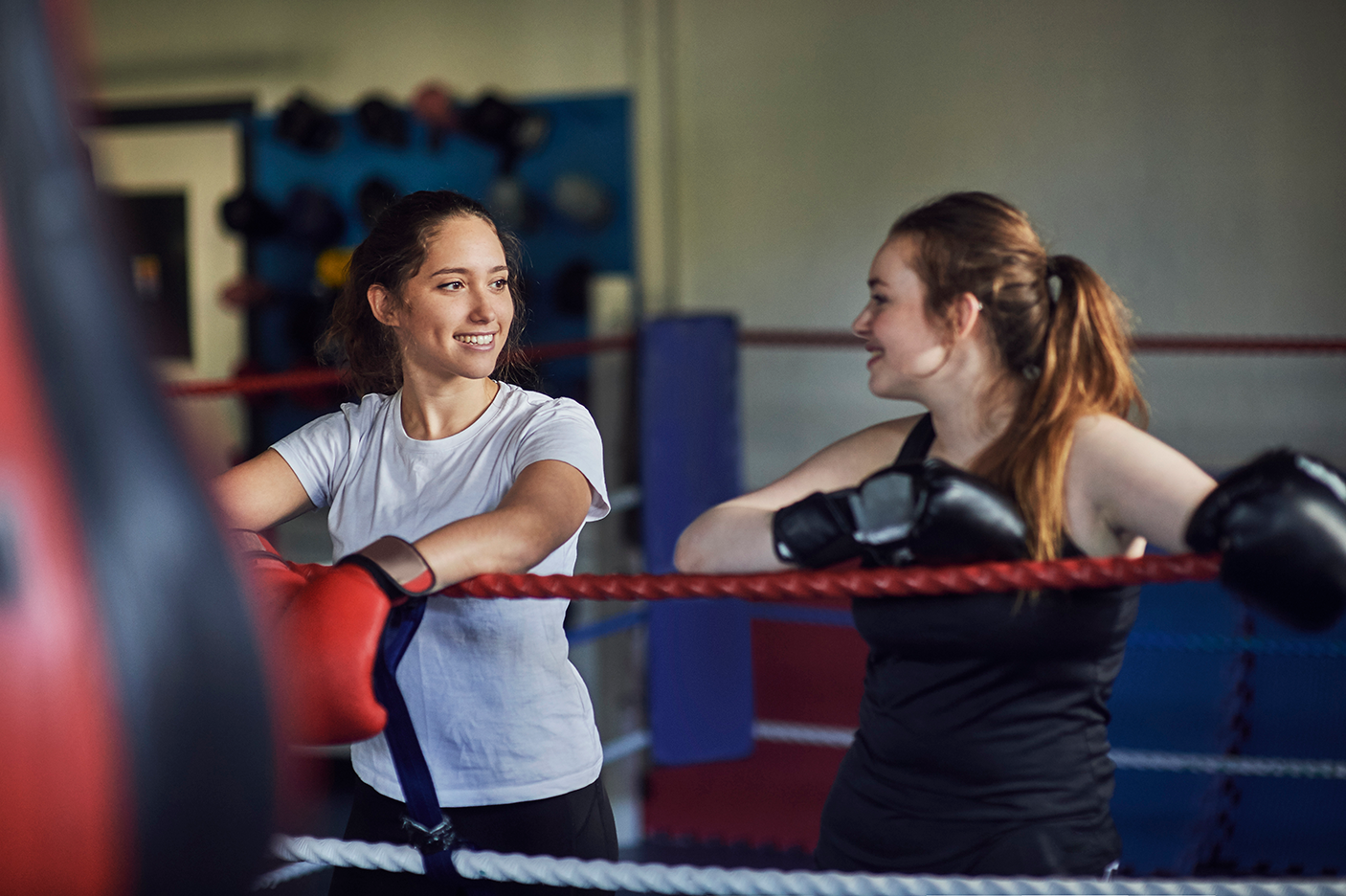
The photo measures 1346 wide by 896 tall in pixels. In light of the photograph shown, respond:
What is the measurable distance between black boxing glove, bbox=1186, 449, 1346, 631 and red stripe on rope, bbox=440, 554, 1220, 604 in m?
0.02

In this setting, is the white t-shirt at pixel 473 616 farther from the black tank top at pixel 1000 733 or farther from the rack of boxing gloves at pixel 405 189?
the rack of boxing gloves at pixel 405 189

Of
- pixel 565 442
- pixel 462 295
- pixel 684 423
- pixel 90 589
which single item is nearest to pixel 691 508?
pixel 684 423

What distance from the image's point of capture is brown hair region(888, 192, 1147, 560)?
805 mm

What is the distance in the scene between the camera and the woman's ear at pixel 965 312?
2.63 feet

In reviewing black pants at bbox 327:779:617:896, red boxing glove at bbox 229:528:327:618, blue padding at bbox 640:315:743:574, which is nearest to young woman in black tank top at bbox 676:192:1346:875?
black pants at bbox 327:779:617:896

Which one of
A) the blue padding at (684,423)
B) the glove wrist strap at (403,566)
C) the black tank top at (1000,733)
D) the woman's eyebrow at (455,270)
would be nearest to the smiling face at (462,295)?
the woman's eyebrow at (455,270)

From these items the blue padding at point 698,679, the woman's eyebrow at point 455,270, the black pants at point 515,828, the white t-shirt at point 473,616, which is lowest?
the blue padding at point 698,679

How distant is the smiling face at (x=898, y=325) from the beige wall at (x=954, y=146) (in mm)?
1974

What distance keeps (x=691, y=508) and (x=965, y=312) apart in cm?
128

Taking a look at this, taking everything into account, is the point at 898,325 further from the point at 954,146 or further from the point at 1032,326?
the point at 954,146

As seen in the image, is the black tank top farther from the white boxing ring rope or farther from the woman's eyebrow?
the woman's eyebrow

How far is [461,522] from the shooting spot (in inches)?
27.8

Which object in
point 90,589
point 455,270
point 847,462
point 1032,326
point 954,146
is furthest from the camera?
point 954,146

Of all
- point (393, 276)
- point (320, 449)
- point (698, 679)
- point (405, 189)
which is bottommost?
point (698, 679)
